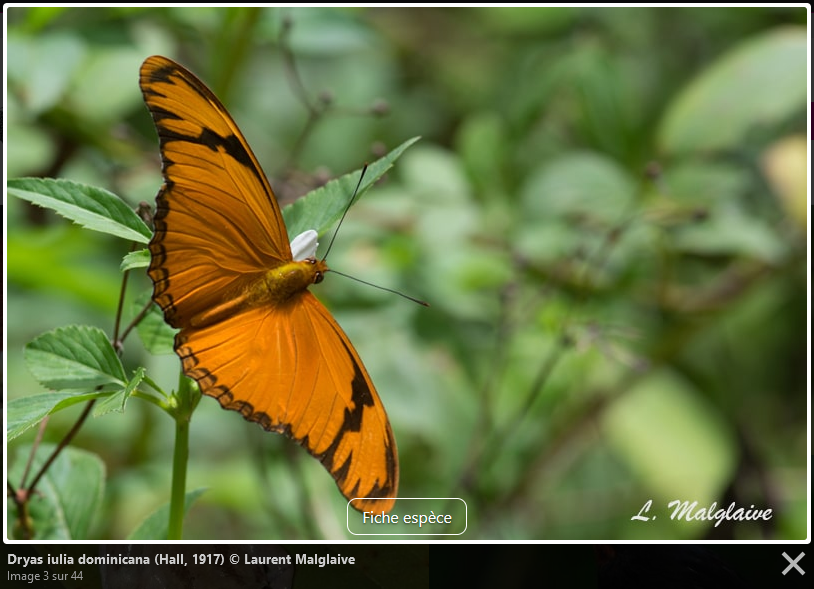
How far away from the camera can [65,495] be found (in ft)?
2.28

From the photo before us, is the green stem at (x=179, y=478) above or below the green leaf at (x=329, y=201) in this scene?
below

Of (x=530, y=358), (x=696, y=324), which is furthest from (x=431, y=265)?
(x=696, y=324)

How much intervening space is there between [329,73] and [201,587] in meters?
1.49

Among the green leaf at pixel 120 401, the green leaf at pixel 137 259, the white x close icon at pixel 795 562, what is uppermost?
the green leaf at pixel 137 259

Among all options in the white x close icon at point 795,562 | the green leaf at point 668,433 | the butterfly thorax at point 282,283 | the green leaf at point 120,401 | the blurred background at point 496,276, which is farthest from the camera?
the green leaf at point 668,433

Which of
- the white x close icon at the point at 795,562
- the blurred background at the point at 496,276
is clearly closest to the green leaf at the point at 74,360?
the blurred background at the point at 496,276

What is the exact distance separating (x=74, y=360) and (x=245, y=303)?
131 millimetres

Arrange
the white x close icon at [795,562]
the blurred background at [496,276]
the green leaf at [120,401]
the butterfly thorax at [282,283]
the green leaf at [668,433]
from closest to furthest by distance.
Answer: the green leaf at [120,401] → the butterfly thorax at [282,283] → the white x close icon at [795,562] → the blurred background at [496,276] → the green leaf at [668,433]

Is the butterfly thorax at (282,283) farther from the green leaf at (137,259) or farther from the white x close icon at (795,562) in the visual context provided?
the white x close icon at (795,562)

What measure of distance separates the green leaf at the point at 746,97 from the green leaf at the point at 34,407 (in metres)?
1.01

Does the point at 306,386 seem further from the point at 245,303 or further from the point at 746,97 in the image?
the point at 746,97

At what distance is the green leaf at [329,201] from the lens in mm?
529

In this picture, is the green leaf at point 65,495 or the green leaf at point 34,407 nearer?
the green leaf at point 34,407

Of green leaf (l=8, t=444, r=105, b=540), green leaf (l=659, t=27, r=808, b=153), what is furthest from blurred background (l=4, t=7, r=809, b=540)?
green leaf (l=8, t=444, r=105, b=540)
